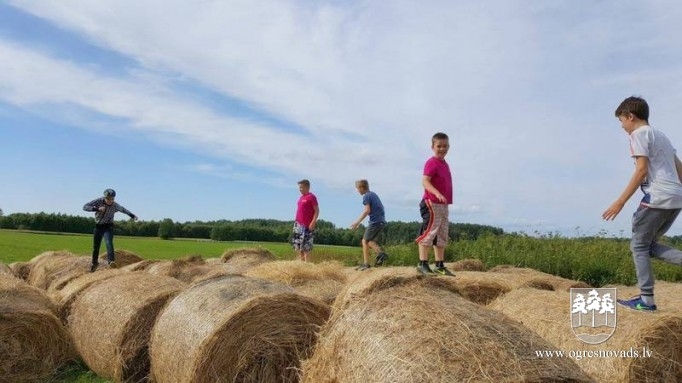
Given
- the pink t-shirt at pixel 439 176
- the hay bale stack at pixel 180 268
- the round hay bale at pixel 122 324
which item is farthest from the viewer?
the hay bale stack at pixel 180 268

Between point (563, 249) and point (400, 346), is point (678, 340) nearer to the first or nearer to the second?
point (400, 346)

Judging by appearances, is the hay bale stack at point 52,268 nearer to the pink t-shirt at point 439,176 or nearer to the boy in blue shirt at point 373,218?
the boy in blue shirt at point 373,218

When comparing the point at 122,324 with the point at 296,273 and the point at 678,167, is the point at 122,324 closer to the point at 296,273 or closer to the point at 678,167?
the point at 296,273

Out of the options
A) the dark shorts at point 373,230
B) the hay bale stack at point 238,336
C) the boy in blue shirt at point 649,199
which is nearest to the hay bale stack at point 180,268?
the dark shorts at point 373,230

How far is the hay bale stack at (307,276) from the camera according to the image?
313 inches

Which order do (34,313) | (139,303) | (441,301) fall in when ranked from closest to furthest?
1. (441,301)
2. (139,303)
3. (34,313)

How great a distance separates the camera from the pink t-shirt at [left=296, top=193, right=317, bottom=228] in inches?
561

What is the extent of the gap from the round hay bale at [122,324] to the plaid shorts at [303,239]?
6562mm

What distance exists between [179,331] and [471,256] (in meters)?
12.5

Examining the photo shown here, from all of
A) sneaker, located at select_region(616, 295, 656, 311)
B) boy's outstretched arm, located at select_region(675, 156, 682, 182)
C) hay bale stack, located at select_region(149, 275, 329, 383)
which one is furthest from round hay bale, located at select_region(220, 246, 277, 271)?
boy's outstretched arm, located at select_region(675, 156, 682, 182)

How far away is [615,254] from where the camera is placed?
15.6m

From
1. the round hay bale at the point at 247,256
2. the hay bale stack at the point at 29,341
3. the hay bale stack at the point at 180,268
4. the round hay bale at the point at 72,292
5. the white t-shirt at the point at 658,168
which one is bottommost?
the hay bale stack at the point at 29,341

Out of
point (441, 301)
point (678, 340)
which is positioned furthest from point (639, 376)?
point (441, 301)

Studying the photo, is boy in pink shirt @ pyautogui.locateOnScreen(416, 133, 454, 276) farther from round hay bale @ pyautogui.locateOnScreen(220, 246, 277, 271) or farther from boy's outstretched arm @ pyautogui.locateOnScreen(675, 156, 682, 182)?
round hay bale @ pyautogui.locateOnScreen(220, 246, 277, 271)
